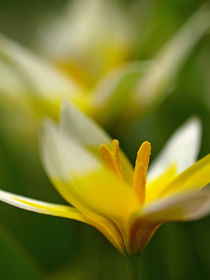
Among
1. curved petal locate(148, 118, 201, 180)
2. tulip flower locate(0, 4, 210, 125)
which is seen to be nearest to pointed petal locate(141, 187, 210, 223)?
curved petal locate(148, 118, 201, 180)

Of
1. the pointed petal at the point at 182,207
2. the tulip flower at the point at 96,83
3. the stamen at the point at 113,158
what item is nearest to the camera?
the pointed petal at the point at 182,207

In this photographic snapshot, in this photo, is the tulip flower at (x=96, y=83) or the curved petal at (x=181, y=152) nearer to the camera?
the curved petal at (x=181, y=152)

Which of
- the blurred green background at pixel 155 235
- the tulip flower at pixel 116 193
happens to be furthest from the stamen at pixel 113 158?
the blurred green background at pixel 155 235

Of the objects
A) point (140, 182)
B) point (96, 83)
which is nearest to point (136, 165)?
point (140, 182)

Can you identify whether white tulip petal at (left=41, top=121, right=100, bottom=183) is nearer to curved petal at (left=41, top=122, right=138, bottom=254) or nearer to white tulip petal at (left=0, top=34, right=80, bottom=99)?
curved petal at (left=41, top=122, right=138, bottom=254)

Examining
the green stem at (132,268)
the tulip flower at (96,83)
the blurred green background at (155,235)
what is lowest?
the blurred green background at (155,235)

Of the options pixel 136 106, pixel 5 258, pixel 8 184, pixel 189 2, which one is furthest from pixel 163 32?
pixel 5 258

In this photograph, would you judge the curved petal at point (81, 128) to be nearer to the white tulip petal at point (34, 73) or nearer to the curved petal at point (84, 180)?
the curved petal at point (84, 180)
